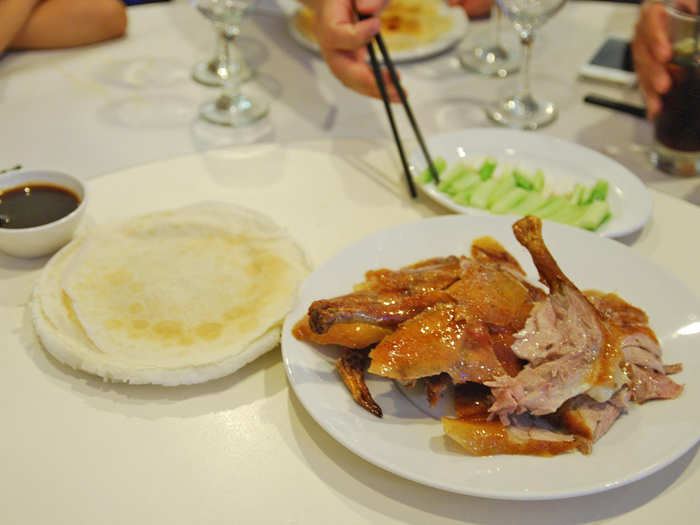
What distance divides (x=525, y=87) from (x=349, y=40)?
0.88 meters

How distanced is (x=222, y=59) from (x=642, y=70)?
172 cm

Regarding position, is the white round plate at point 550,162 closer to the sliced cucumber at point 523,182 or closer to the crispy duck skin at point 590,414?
the sliced cucumber at point 523,182

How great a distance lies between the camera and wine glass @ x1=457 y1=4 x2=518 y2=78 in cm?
296

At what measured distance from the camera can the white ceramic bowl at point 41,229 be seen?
1.79m

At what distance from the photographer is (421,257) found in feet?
5.84

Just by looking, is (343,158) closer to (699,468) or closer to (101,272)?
(101,272)

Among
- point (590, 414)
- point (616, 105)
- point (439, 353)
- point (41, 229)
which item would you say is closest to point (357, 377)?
point (439, 353)

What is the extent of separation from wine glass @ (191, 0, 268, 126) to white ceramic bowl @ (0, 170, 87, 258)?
800 millimetres

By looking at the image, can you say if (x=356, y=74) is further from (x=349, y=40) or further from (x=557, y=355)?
(x=557, y=355)

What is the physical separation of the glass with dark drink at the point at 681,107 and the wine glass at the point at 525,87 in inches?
16.8

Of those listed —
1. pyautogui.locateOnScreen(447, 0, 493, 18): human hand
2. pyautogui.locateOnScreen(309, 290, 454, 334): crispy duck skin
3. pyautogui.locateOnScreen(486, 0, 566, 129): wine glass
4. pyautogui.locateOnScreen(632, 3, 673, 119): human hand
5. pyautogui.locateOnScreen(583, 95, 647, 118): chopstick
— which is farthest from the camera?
pyautogui.locateOnScreen(447, 0, 493, 18): human hand

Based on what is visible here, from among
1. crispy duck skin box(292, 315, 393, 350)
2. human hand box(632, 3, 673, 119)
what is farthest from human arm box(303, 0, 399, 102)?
crispy duck skin box(292, 315, 393, 350)

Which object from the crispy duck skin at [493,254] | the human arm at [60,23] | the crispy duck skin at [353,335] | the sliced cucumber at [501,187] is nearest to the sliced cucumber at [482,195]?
the sliced cucumber at [501,187]

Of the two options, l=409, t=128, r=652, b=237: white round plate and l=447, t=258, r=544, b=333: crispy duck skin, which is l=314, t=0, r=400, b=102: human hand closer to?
l=409, t=128, r=652, b=237: white round plate
